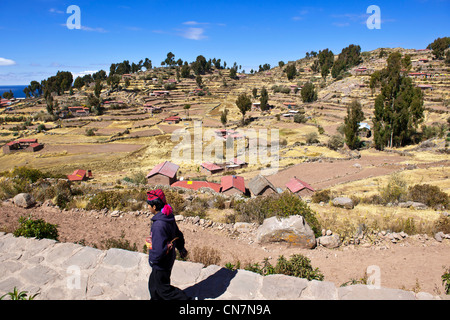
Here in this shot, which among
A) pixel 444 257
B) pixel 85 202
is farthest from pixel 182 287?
A: pixel 85 202

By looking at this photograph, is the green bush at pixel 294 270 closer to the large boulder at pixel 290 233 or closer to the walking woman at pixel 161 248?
the large boulder at pixel 290 233

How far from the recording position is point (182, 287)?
4.15 meters

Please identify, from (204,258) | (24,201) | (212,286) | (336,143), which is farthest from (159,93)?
(212,286)

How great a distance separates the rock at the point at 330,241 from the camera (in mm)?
7620

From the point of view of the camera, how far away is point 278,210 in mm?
8852

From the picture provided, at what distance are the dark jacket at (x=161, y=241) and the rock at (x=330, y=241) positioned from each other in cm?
557

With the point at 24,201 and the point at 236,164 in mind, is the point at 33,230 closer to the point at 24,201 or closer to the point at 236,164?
the point at 24,201

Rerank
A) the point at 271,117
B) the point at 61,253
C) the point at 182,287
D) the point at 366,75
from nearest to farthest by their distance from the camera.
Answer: the point at 182,287 < the point at 61,253 < the point at 271,117 < the point at 366,75

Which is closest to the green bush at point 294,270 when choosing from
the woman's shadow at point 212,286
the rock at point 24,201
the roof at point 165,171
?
the woman's shadow at point 212,286

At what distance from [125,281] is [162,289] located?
3.59 ft

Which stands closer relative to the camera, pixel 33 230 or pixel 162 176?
pixel 33 230

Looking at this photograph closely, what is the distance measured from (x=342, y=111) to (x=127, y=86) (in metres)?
73.9

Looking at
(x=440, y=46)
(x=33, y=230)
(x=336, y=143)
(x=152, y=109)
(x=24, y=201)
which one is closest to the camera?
(x=33, y=230)
